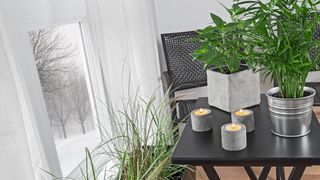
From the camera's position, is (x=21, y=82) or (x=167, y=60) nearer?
(x=21, y=82)

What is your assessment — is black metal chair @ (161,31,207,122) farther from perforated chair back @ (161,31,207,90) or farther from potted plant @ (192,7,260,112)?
potted plant @ (192,7,260,112)

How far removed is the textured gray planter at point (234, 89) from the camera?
3.94 ft

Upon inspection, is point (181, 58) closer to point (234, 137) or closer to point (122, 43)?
point (122, 43)

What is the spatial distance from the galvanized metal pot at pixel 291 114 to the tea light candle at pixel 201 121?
22cm

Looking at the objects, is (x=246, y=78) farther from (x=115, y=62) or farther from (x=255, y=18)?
(x=115, y=62)

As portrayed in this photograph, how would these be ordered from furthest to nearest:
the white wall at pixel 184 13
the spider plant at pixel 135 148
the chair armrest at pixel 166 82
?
the white wall at pixel 184 13 → the chair armrest at pixel 166 82 → the spider plant at pixel 135 148

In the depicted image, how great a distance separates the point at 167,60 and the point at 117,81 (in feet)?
2.69

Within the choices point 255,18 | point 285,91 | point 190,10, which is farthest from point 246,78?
point 190,10

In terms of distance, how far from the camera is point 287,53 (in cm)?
98

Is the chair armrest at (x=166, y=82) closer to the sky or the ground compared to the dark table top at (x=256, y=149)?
closer to the sky

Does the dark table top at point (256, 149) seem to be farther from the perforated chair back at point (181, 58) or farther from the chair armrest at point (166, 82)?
the perforated chair back at point (181, 58)

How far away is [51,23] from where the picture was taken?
1.28 m

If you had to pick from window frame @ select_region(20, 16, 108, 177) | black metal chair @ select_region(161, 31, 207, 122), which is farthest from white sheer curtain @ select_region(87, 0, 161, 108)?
black metal chair @ select_region(161, 31, 207, 122)

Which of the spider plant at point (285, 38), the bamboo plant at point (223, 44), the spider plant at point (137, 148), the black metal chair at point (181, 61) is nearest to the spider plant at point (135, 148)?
the spider plant at point (137, 148)
